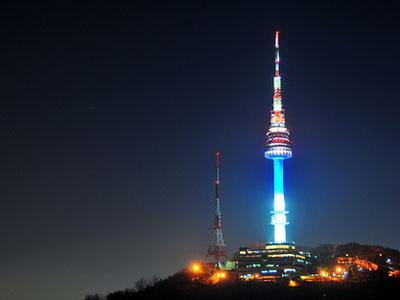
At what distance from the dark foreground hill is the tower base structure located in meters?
21.0

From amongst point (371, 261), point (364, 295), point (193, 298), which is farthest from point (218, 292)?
point (371, 261)

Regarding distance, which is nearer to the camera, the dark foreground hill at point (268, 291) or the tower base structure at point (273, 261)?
the dark foreground hill at point (268, 291)

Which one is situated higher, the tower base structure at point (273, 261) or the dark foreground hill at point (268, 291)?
the tower base structure at point (273, 261)

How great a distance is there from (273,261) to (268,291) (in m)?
37.4

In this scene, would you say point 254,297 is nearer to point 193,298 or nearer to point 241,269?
point 193,298

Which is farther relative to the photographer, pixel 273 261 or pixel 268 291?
pixel 273 261

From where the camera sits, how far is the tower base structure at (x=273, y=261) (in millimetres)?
187375

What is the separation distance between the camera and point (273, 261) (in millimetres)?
192625

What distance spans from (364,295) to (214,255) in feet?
179

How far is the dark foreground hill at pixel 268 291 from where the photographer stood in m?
144

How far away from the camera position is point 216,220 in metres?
192

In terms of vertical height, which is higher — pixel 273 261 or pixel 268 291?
pixel 273 261

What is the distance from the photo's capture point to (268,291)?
15550 centimetres

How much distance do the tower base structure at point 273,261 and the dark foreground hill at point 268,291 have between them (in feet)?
68.8
